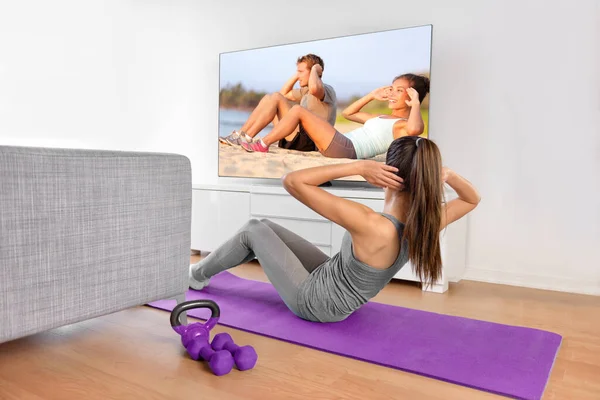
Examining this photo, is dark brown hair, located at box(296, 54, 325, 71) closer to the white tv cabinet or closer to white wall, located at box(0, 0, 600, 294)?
white wall, located at box(0, 0, 600, 294)

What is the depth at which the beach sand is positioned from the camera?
379 cm

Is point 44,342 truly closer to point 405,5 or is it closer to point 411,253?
point 411,253

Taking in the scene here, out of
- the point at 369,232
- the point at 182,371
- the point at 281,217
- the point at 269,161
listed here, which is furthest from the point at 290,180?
the point at 269,161

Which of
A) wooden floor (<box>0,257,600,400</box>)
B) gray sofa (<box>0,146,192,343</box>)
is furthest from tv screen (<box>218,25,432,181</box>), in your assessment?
gray sofa (<box>0,146,192,343</box>)

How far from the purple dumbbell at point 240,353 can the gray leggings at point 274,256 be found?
18.1 inches

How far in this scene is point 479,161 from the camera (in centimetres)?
341

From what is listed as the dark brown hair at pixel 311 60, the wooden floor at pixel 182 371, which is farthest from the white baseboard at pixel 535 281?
the dark brown hair at pixel 311 60

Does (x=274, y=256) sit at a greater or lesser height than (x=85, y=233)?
lesser

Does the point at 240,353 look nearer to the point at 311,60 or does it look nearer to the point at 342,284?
the point at 342,284

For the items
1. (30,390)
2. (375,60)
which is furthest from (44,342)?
(375,60)

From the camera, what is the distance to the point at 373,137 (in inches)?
141

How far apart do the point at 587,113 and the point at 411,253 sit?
181cm

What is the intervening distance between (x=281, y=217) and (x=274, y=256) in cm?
139

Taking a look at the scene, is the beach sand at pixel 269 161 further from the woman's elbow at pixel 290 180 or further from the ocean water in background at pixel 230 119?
the woman's elbow at pixel 290 180
